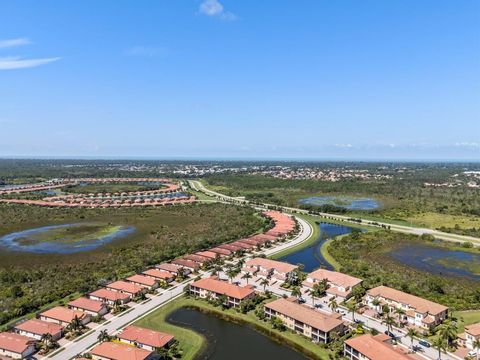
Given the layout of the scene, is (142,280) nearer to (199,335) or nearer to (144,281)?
(144,281)

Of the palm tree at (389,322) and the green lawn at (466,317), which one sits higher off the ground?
the palm tree at (389,322)

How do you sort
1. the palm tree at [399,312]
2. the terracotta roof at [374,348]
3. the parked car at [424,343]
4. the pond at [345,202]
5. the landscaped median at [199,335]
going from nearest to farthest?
the terracotta roof at [374,348] < the landscaped median at [199,335] < the parked car at [424,343] < the palm tree at [399,312] < the pond at [345,202]

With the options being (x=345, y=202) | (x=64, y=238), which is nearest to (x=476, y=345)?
(x=64, y=238)

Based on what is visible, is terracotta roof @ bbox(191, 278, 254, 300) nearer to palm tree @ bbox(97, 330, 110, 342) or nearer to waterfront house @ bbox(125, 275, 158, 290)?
waterfront house @ bbox(125, 275, 158, 290)

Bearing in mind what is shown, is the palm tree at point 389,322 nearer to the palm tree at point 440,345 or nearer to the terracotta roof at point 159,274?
the palm tree at point 440,345

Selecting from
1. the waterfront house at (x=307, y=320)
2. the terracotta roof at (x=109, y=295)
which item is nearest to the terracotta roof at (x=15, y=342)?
the terracotta roof at (x=109, y=295)

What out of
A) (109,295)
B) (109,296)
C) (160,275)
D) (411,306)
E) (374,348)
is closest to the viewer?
(374,348)

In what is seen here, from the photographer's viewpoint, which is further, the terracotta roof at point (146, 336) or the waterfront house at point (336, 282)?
the waterfront house at point (336, 282)
